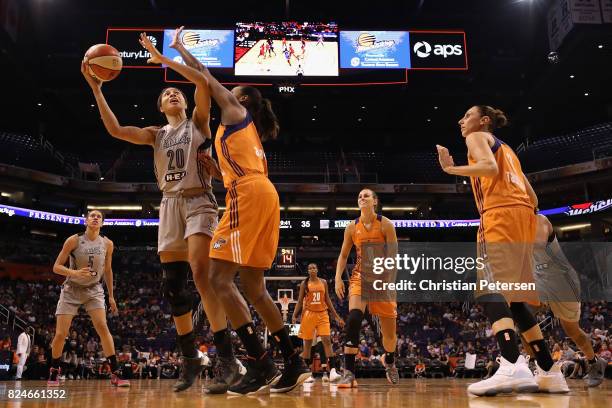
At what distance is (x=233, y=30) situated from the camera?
20859 mm

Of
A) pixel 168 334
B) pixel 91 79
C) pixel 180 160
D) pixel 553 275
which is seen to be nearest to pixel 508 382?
pixel 553 275

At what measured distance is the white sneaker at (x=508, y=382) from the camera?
3.54 metres

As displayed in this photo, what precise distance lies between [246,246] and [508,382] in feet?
6.27

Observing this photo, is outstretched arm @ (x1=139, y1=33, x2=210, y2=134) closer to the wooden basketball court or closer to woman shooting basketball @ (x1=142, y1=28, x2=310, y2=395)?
woman shooting basketball @ (x1=142, y1=28, x2=310, y2=395)

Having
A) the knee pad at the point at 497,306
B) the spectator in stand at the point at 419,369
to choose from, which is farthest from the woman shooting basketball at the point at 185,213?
the spectator in stand at the point at 419,369

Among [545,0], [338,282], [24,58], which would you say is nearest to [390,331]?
[338,282]

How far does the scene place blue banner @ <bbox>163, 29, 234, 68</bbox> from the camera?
20344mm

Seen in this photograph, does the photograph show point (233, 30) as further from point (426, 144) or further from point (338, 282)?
point (338, 282)

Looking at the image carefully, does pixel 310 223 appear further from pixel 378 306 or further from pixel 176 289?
pixel 176 289

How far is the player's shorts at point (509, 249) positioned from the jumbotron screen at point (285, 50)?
17.2m

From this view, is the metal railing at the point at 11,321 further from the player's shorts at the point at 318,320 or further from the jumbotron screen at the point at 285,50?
the player's shorts at the point at 318,320

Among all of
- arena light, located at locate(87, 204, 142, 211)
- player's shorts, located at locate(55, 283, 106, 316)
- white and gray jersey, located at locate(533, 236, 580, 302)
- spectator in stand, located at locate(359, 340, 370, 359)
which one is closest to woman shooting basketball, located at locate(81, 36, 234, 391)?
player's shorts, located at locate(55, 283, 106, 316)

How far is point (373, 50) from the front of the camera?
20.8m

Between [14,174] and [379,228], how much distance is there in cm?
2169
